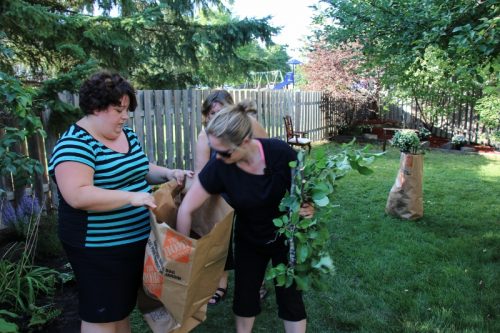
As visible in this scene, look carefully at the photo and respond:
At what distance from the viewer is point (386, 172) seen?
329 inches

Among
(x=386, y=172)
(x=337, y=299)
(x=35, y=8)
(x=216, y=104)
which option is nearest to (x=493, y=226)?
(x=337, y=299)

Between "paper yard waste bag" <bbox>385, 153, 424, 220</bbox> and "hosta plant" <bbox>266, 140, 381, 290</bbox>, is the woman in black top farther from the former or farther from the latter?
"paper yard waste bag" <bbox>385, 153, 424, 220</bbox>

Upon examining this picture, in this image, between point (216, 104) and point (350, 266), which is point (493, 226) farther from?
point (216, 104)

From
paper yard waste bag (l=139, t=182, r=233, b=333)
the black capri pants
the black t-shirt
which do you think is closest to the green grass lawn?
the black t-shirt

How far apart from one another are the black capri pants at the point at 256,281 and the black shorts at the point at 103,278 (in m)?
0.63

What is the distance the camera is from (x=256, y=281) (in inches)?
91.8

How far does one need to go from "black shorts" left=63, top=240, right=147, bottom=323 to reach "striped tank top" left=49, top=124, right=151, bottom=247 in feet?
0.15

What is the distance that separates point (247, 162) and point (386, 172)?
6.95 meters

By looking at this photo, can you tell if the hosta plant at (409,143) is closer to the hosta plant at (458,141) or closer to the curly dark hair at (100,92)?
the curly dark hair at (100,92)

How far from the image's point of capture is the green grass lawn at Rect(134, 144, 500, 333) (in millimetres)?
2999

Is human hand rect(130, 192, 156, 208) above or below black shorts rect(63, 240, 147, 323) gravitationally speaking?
above

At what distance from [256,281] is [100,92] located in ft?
4.43

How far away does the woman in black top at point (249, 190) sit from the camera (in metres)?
1.91

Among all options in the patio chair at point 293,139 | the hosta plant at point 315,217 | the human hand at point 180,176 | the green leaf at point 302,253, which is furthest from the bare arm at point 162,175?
the patio chair at point 293,139
